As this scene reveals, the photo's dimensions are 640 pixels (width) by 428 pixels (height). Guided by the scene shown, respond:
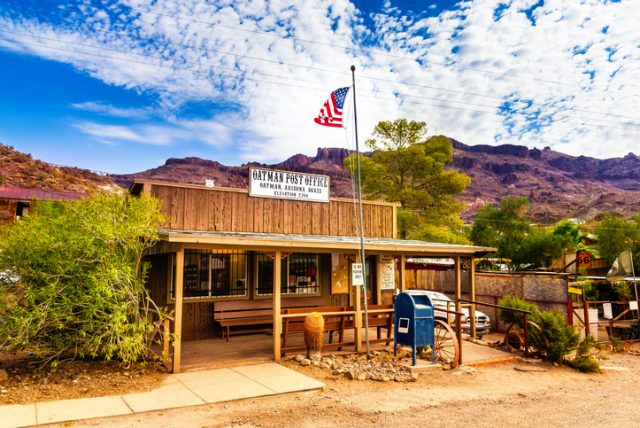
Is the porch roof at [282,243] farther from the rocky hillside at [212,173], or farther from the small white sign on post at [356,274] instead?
the rocky hillside at [212,173]

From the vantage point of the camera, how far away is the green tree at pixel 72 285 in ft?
24.8

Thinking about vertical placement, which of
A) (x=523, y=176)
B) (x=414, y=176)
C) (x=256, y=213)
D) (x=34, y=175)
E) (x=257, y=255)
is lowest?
(x=257, y=255)

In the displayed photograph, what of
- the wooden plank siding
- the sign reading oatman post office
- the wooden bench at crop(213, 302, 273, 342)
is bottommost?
the wooden bench at crop(213, 302, 273, 342)

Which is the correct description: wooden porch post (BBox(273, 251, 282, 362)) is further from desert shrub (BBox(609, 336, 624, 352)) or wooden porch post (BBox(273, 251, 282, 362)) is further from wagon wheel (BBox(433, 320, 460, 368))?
desert shrub (BBox(609, 336, 624, 352))

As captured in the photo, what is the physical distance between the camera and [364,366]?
29.7 feet

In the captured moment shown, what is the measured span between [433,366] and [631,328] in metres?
9.01

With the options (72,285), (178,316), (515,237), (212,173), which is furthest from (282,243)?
(212,173)

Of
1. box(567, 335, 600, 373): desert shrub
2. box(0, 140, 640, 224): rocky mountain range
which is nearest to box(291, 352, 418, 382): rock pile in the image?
box(567, 335, 600, 373): desert shrub

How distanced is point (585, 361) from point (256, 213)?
8308 millimetres

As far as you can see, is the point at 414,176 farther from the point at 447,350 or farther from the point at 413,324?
the point at 413,324

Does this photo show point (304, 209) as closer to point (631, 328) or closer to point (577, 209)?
point (631, 328)

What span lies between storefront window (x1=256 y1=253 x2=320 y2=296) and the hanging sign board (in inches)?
87.8

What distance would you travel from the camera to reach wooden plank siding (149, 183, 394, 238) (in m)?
11.4

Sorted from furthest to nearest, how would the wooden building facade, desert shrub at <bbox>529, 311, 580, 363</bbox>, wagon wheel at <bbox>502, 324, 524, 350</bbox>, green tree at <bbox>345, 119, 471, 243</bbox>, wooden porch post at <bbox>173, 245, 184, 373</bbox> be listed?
green tree at <bbox>345, 119, 471, 243</bbox> < wagon wheel at <bbox>502, 324, 524, 350</bbox> < the wooden building facade < desert shrub at <bbox>529, 311, 580, 363</bbox> < wooden porch post at <bbox>173, 245, 184, 373</bbox>
